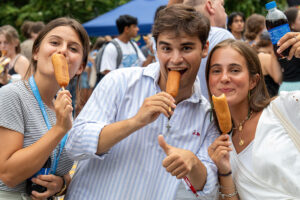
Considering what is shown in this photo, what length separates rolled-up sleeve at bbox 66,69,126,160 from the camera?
2586mm

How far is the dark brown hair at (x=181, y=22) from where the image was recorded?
2.78 meters

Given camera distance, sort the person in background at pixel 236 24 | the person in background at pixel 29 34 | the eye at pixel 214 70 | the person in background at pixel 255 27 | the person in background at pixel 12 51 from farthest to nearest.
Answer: the person in background at pixel 236 24 < the person in background at pixel 29 34 < the person in background at pixel 255 27 < the person in background at pixel 12 51 < the eye at pixel 214 70

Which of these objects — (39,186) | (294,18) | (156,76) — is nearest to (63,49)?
(156,76)

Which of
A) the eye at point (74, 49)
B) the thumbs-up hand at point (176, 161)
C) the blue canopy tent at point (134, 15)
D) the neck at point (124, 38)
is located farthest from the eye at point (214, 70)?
the blue canopy tent at point (134, 15)

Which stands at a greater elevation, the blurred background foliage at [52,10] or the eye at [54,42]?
the eye at [54,42]

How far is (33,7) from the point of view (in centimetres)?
1916

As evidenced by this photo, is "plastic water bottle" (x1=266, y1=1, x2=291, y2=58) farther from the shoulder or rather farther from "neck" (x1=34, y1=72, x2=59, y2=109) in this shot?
the shoulder

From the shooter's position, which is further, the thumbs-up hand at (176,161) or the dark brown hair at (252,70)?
the dark brown hair at (252,70)

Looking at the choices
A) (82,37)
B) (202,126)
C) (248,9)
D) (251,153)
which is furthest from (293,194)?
(248,9)

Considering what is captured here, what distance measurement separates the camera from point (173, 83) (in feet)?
8.87

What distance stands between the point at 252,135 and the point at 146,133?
0.85 m

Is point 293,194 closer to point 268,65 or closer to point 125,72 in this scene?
point 125,72

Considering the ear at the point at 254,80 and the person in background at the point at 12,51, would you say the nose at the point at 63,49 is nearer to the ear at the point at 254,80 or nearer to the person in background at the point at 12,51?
the ear at the point at 254,80

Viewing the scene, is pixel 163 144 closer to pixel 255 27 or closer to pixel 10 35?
pixel 10 35
